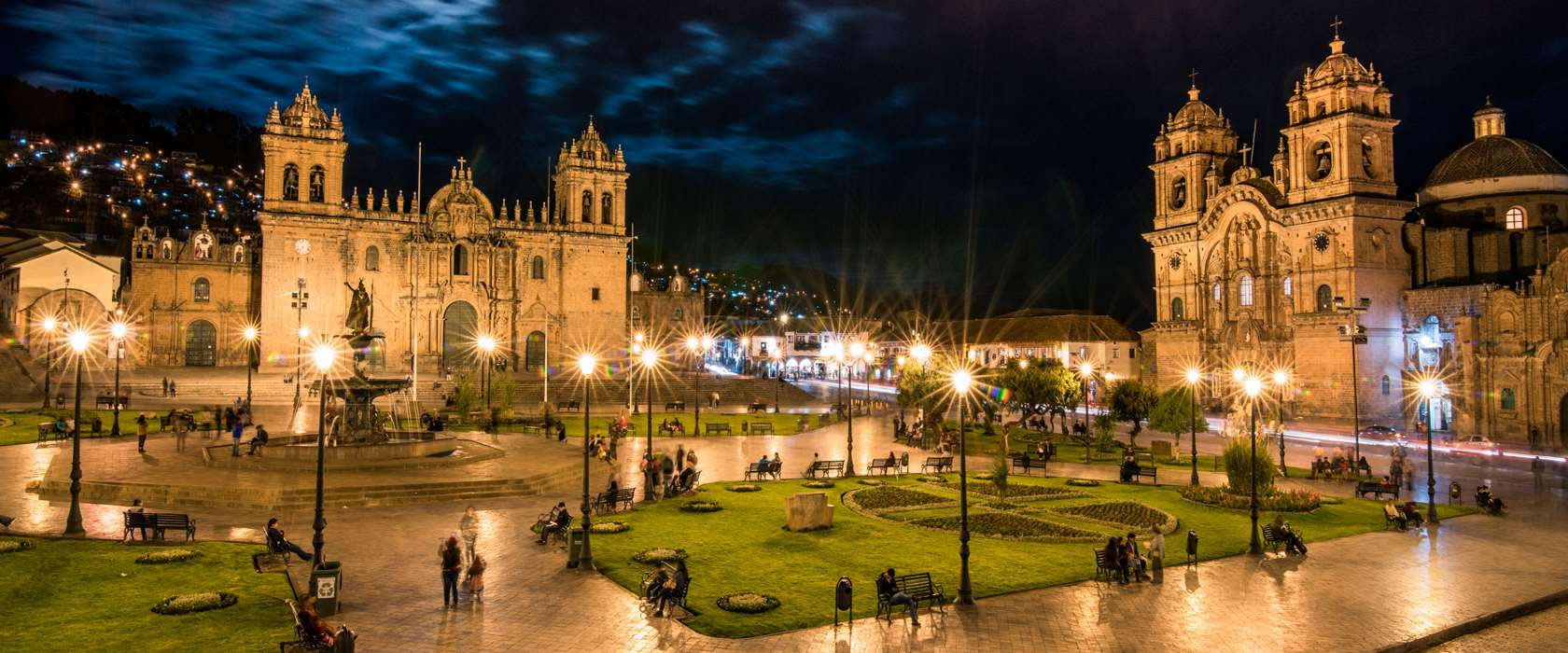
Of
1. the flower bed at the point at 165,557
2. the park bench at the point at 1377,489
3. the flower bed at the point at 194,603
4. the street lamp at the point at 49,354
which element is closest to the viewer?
the flower bed at the point at 194,603

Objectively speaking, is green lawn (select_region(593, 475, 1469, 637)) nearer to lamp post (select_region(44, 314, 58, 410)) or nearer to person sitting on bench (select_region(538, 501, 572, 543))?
person sitting on bench (select_region(538, 501, 572, 543))

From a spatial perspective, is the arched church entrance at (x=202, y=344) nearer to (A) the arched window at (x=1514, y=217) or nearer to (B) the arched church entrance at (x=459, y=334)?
(B) the arched church entrance at (x=459, y=334)

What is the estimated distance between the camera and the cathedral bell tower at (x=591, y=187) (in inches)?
2874

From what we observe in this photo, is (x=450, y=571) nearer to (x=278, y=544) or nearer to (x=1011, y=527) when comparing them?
(x=278, y=544)

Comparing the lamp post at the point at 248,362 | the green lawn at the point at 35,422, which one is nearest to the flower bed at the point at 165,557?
the green lawn at the point at 35,422

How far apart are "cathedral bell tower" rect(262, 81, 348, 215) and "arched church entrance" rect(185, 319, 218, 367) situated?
1360 cm

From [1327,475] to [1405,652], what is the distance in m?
20.3

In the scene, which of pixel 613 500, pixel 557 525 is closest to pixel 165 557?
pixel 557 525

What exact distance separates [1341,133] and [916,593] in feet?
172

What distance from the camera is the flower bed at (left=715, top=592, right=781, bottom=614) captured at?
1482 cm

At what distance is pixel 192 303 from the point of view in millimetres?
69125

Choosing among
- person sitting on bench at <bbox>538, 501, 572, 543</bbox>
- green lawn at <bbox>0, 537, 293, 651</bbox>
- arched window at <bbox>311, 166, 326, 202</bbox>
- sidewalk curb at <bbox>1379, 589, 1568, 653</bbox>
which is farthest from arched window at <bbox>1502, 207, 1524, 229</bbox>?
arched window at <bbox>311, 166, 326, 202</bbox>

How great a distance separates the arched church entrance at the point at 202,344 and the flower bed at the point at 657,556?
2582 inches

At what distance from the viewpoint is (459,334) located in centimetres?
6894
